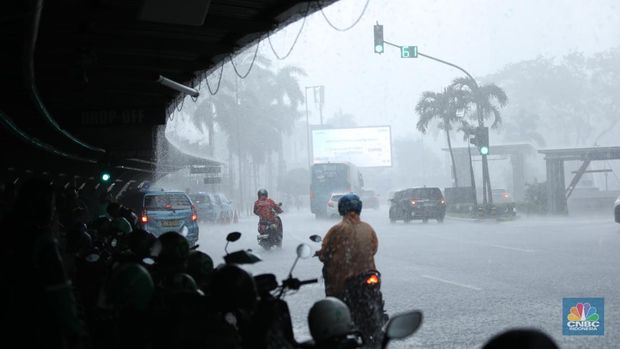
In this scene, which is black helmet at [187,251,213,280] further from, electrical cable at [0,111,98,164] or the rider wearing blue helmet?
electrical cable at [0,111,98,164]

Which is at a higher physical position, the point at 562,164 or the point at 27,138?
the point at 27,138

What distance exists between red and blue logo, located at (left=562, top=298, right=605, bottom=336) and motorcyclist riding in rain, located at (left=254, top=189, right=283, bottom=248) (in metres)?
10.3

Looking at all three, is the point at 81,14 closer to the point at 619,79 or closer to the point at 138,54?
the point at 138,54

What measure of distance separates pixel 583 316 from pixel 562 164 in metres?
33.5

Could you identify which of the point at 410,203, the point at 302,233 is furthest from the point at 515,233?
the point at 410,203

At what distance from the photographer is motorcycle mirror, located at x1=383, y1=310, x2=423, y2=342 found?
367cm

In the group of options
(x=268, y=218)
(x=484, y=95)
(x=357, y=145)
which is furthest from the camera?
(x=357, y=145)

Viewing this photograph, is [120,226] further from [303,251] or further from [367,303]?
[303,251]

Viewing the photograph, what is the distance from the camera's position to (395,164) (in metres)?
176

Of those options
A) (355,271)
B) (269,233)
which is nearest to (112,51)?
(355,271)

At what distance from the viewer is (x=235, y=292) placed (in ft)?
13.6

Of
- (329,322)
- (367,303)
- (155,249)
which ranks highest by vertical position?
(155,249)

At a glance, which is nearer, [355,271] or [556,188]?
[355,271]

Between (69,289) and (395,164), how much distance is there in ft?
569
